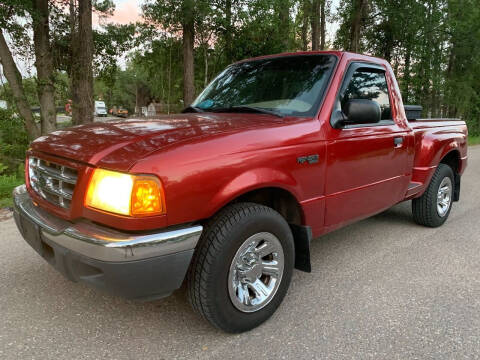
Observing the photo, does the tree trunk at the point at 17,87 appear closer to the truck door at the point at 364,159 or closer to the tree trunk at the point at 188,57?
the tree trunk at the point at 188,57

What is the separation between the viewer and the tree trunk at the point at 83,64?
9.44m

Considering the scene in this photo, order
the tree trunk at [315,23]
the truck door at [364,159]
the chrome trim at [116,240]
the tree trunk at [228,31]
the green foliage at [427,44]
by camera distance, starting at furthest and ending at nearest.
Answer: the green foliage at [427,44], the tree trunk at [315,23], the tree trunk at [228,31], the truck door at [364,159], the chrome trim at [116,240]

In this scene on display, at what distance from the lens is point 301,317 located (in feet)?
8.57

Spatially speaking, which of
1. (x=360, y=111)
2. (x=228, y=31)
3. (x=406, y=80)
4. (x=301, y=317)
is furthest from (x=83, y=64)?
(x=406, y=80)

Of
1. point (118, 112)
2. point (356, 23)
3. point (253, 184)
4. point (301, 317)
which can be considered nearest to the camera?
point (253, 184)

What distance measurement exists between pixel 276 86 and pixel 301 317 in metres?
1.84

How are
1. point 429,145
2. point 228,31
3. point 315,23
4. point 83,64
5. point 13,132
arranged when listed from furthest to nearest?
1. point 315,23
2. point 228,31
3. point 13,132
4. point 83,64
5. point 429,145

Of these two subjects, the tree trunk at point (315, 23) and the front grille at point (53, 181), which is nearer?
the front grille at point (53, 181)

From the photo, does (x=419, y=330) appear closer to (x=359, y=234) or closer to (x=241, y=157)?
(x=241, y=157)

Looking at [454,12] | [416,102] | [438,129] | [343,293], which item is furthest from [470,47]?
[343,293]

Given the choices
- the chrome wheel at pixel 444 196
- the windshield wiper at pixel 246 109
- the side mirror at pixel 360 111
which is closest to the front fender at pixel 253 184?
the windshield wiper at pixel 246 109

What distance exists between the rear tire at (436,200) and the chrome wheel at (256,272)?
8.64 ft

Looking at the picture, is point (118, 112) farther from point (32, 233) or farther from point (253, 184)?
point (253, 184)

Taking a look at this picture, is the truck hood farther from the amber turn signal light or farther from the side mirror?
the side mirror
